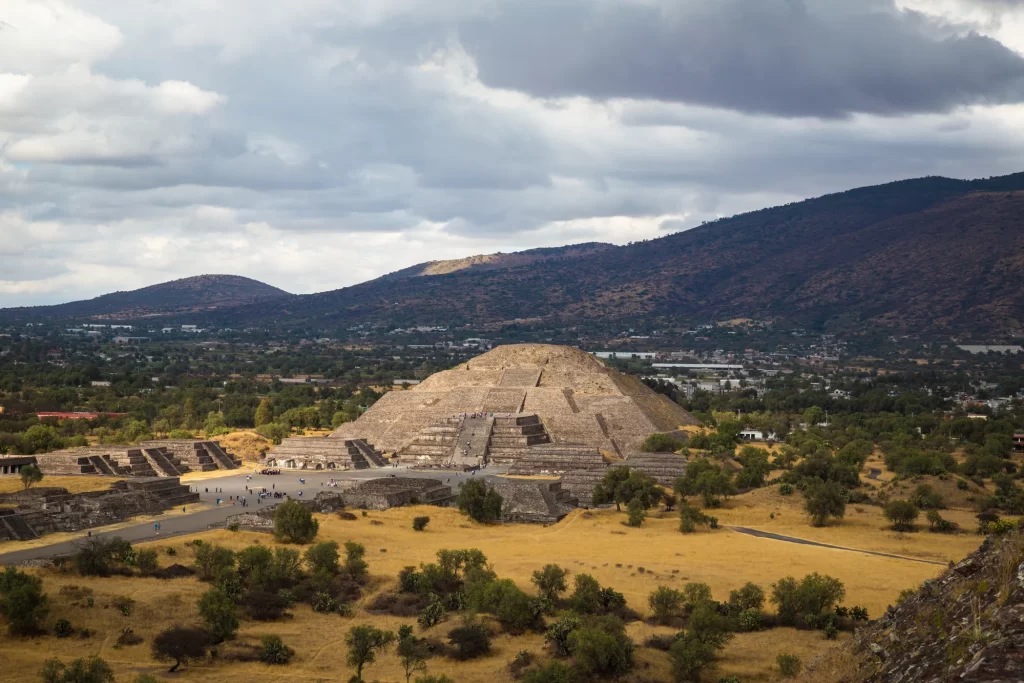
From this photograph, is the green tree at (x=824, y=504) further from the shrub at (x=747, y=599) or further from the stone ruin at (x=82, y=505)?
the stone ruin at (x=82, y=505)

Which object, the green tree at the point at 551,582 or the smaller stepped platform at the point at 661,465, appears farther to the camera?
the smaller stepped platform at the point at 661,465

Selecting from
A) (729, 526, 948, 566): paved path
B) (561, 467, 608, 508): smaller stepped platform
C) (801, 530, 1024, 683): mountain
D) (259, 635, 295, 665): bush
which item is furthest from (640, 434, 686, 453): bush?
(801, 530, 1024, 683): mountain

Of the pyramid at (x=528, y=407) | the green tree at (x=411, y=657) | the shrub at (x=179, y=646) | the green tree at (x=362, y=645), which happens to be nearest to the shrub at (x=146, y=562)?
the shrub at (x=179, y=646)

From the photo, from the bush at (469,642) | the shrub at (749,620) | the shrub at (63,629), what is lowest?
the shrub at (749,620)

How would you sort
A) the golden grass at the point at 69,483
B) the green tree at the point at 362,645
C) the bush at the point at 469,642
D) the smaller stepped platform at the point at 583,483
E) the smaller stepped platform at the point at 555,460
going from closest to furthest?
the green tree at the point at 362,645
the bush at the point at 469,642
the golden grass at the point at 69,483
the smaller stepped platform at the point at 583,483
the smaller stepped platform at the point at 555,460

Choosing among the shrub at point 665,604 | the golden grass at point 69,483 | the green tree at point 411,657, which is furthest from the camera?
the golden grass at point 69,483

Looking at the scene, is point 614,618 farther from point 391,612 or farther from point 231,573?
point 231,573
